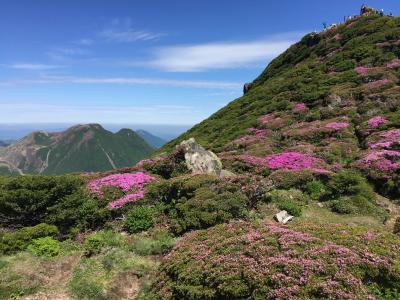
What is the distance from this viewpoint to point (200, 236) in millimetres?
13500

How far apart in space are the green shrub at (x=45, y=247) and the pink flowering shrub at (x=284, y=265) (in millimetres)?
Answer: 6446

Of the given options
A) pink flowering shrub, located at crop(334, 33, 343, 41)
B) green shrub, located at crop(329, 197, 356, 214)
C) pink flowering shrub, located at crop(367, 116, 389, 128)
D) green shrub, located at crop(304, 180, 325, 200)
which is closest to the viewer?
green shrub, located at crop(329, 197, 356, 214)

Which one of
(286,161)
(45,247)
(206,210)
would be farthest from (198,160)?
(45,247)

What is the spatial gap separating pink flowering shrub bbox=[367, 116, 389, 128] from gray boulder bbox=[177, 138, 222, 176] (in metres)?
16.1

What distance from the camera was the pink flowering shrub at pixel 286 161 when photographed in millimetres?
26531

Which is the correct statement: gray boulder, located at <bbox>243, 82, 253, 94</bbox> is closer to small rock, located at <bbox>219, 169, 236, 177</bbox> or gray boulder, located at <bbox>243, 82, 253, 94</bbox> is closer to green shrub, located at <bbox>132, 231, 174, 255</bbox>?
small rock, located at <bbox>219, 169, 236, 177</bbox>

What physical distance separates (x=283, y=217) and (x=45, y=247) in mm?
11504

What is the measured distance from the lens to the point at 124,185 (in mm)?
23500

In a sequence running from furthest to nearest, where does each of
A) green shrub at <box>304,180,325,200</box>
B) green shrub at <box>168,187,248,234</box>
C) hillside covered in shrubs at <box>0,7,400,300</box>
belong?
green shrub at <box>304,180,325,200</box> < green shrub at <box>168,187,248,234</box> < hillside covered in shrubs at <box>0,7,400,300</box>

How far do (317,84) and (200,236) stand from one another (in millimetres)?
43743

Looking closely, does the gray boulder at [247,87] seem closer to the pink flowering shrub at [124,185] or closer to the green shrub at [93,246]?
the pink flowering shrub at [124,185]

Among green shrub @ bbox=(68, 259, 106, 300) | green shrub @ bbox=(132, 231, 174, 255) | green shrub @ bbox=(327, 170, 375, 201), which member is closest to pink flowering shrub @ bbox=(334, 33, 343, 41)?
green shrub @ bbox=(327, 170, 375, 201)

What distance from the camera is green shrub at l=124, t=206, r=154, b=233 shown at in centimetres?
1869

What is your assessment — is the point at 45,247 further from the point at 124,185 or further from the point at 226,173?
the point at 226,173
